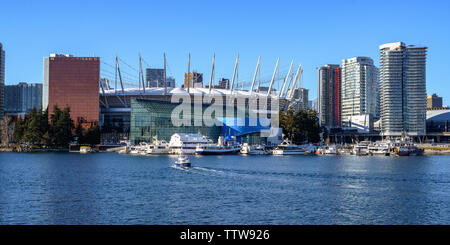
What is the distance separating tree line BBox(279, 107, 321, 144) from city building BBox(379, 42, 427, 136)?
74.0 metres

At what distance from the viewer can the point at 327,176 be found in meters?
53.2

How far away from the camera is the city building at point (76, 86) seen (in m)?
141

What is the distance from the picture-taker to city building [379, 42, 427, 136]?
19125 centimetres

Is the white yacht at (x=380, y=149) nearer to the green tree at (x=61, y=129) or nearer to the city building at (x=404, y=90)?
the green tree at (x=61, y=129)

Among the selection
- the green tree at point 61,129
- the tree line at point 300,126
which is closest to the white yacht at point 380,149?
the tree line at point 300,126

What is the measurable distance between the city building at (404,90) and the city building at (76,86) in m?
117

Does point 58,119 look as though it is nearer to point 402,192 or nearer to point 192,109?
point 192,109

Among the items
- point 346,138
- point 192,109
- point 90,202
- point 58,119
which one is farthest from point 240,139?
point 90,202

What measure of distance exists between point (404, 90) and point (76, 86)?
12939 cm

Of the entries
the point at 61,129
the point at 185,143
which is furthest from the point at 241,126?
the point at 61,129

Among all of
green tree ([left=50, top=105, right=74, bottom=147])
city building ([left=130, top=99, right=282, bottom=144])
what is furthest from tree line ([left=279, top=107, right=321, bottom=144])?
green tree ([left=50, top=105, right=74, bottom=147])

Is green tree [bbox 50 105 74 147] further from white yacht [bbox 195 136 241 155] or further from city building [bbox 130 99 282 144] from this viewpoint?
white yacht [bbox 195 136 241 155]
